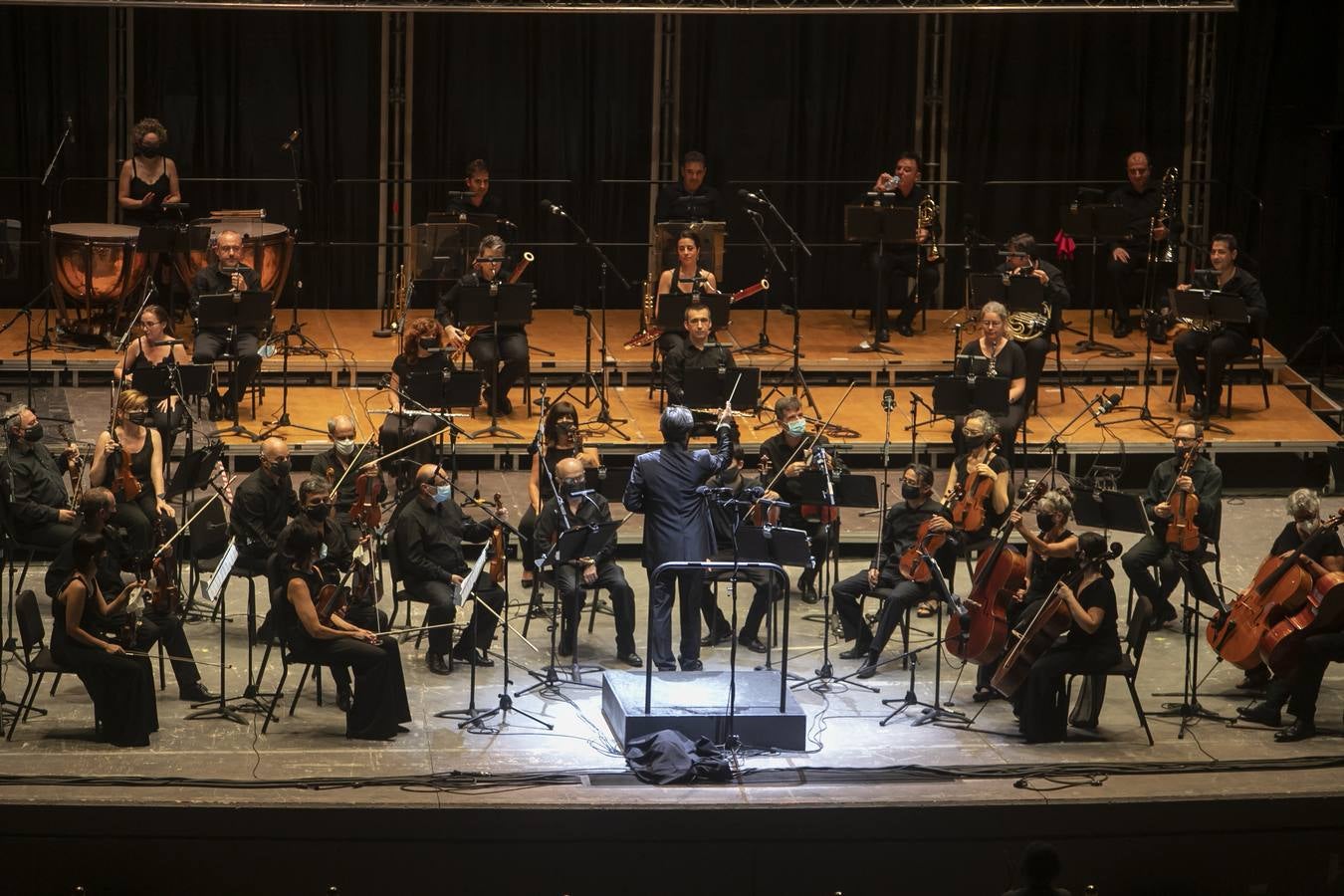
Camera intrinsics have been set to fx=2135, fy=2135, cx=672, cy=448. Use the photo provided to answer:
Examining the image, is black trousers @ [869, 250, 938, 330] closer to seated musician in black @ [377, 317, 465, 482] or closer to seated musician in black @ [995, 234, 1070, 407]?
seated musician in black @ [995, 234, 1070, 407]

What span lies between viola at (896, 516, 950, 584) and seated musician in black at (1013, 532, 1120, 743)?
85 centimetres

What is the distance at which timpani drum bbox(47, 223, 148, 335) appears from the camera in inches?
566

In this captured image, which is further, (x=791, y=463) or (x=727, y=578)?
(x=791, y=463)

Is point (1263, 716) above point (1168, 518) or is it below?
below

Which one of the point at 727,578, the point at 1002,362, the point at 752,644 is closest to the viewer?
the point at 727,578

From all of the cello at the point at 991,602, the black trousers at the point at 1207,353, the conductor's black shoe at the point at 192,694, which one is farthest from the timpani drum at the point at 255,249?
the black trousers at the point at 1207,353

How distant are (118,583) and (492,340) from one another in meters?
4.11

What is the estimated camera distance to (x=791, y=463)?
11641 millimetres

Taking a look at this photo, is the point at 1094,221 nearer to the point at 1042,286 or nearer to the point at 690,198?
the point at 1042,286

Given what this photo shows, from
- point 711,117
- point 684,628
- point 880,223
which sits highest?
point 711,117

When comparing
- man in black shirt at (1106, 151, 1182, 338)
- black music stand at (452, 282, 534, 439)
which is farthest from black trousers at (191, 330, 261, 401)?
man in black shirt at (1106, 151, 1182, 338)

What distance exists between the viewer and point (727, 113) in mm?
16688

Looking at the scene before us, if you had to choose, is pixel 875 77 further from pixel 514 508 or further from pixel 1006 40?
pixel 514 508

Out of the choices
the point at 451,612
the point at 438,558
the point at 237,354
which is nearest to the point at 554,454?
the point at 438,558
